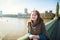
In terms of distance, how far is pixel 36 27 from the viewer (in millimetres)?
1875

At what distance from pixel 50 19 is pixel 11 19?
0.75m

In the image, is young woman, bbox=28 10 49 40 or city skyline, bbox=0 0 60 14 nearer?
young woman, bbox=28 10 49 40

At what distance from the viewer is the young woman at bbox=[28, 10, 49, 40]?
1840mm

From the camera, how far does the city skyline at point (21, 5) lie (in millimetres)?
2752

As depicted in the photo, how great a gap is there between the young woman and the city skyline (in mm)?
891

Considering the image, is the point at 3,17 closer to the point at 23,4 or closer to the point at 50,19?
the point at 23,4

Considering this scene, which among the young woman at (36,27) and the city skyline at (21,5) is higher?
the city skyline at (21,5)

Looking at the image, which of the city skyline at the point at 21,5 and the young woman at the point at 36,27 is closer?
the young woman at the point at 36,27

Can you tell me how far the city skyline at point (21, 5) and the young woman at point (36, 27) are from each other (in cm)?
89

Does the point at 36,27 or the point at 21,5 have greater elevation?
the point at 21,5

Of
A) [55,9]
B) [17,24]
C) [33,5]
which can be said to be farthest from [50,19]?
[17,24]

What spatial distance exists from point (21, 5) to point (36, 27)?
100 centimetres

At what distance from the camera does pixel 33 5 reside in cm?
280

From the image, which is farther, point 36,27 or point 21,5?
point 21,5
